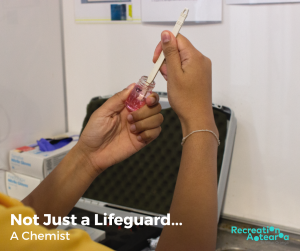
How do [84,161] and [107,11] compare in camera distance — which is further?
[107,11]

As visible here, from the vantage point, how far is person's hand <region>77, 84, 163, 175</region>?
0.74 metres

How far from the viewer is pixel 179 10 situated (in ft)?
3.80

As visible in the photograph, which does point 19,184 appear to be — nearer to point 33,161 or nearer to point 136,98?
point 33,161

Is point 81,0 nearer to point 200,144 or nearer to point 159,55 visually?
point 159,55

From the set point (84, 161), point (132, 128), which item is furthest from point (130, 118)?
point (84, 161)

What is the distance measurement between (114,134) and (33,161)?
0.63 meters

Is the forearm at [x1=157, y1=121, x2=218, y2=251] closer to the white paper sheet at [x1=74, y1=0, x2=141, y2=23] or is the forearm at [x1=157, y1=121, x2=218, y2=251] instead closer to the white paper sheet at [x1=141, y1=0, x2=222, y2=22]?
the white paper sheet at [x1=141, y1=0, x2=222, y2=22]

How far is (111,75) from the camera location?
4.58ft

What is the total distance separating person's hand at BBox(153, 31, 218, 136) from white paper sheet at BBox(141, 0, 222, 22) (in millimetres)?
582

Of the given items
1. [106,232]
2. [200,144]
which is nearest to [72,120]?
[106,232]

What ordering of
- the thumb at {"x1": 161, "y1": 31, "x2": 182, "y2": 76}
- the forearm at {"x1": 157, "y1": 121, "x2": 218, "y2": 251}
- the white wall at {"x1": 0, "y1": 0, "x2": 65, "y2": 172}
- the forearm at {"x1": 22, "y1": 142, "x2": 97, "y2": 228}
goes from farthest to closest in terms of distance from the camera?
the white wall at {"x1": 0, "y1": 0, "x2": 65, "y2": 172}
the forearm at {"x1": 22, "y1": 142, "x2": 97, "y2": 228}
the thumb at {"x1": 161, "y1": 31, "x2": 182, "y2": 76}
the forearm at {"x1": 157, "y1": 121, "x2": 218, "y2": 251}

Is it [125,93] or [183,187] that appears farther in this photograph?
[125,93]

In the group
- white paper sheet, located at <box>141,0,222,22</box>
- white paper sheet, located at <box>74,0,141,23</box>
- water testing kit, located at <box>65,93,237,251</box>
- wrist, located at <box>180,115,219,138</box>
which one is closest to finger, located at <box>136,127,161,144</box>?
wrist, located at <box>180,115,219,138</box>

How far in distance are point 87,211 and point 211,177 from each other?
0.87m
